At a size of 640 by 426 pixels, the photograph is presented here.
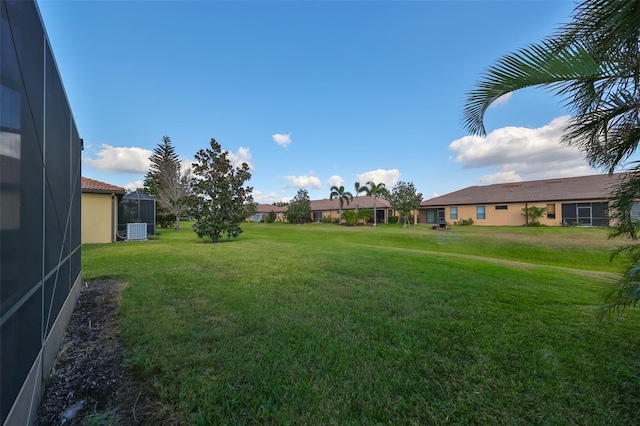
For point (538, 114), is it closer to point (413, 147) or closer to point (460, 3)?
point (460, 3)

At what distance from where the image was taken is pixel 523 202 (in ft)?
83.1

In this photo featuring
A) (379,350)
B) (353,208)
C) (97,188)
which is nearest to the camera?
(379,350)

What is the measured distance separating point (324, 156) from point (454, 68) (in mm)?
14438

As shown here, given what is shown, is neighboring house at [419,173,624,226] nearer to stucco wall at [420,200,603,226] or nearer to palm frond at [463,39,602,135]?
stucco wall at [420,200,603,226]

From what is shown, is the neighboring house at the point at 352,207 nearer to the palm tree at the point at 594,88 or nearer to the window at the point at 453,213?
the window at the point at 453,213

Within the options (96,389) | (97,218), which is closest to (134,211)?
(97,218)

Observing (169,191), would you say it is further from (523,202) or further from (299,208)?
(523,202)

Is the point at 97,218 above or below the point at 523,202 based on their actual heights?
below

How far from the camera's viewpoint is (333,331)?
366 cm

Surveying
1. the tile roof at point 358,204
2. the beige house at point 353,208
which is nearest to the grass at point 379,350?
the beige house at point 353,208

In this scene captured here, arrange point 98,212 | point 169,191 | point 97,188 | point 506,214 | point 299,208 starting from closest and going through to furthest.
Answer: point 97,188 < point 98,212 < point 506,214 < point 169,191 < point 299,208

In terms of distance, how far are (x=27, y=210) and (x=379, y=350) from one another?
355 cm

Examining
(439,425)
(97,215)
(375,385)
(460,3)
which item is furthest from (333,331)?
(97,215)

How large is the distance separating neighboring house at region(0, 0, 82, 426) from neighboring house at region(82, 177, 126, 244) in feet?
43.2
